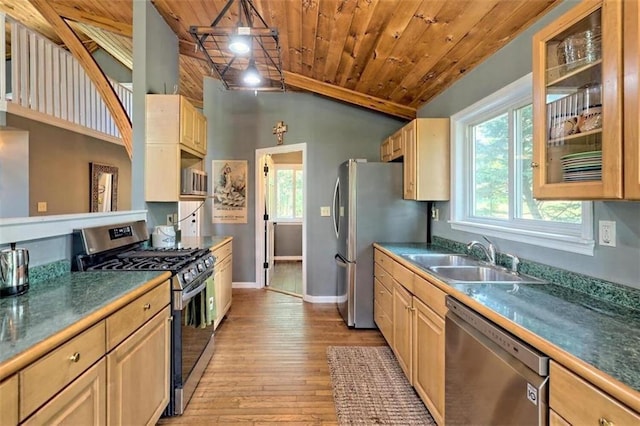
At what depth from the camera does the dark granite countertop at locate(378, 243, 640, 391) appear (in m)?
0.89

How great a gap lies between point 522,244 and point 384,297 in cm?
128

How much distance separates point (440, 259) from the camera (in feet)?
8.49

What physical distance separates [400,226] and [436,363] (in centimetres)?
173

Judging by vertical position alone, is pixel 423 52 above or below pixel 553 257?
above

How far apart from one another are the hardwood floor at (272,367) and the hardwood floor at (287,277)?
81 centimetres

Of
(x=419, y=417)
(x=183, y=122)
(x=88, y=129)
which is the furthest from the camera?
(x=88, y=129)

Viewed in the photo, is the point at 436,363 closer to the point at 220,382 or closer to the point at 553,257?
the point at 553,257

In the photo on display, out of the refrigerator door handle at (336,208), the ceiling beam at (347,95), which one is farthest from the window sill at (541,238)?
the ceiling beam at (347,95)

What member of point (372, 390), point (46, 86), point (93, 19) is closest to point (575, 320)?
point (372, 390)

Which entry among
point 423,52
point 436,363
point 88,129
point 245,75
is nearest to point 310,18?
point 245,75

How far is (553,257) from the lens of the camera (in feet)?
5.74

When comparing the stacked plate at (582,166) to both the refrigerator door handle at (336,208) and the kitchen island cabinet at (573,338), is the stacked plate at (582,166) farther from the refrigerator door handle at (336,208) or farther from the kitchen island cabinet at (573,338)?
the refrigerator door handle at (336,208)

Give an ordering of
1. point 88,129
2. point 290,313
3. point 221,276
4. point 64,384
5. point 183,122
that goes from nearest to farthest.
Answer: point 64,384
point 183,122
point 221,276
point 290,313
point 88,129

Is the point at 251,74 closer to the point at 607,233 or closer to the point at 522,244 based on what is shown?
the point at 522,244
